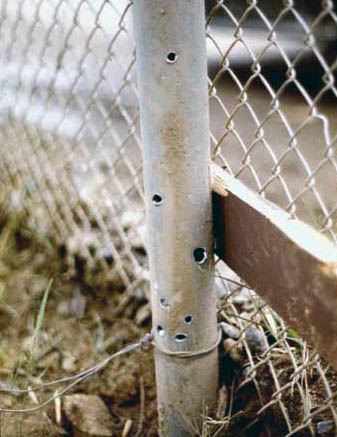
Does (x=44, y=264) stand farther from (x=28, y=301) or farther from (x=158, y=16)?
(x=158, y=16)

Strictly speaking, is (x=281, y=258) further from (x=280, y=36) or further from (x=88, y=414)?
(x=280, y=36)

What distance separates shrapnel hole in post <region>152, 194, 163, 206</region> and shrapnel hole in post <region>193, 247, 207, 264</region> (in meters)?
0.11

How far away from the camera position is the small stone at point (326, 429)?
128cm

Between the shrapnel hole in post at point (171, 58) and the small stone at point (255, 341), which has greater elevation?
the shrapnel hole in post at point (171, 58)

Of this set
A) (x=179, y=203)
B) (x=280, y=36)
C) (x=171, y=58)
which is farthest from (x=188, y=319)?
(x=280, y=36)

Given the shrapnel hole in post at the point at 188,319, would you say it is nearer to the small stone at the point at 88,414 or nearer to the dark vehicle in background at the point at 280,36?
the small stone at the point at 88,414

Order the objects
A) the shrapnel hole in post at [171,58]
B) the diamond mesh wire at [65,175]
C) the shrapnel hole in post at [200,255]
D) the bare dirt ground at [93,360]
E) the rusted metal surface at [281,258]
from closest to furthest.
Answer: the rusted metal surface at [281,258] < the shrapnel hole in post at [171,58] < the shrapnel hole in post at [200,255] < the bare dirt ground at [93,360] < the diamond mesh wire at [65,175]

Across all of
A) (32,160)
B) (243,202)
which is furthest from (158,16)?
(32,160)

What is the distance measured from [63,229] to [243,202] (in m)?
1.22

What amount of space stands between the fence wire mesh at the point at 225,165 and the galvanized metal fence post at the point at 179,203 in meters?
0.11

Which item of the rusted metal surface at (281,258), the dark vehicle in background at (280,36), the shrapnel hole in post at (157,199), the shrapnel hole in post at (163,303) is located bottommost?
the shrapnel hole in post at (163,303)

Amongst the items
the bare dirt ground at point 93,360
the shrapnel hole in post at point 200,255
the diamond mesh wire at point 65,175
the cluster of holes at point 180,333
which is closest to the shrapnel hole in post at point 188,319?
the cluster of holes at point 180,333

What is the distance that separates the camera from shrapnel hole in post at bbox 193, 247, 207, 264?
4.13ft

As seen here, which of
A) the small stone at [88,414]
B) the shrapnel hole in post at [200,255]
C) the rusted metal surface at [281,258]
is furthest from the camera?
the small stone at [88,414]
